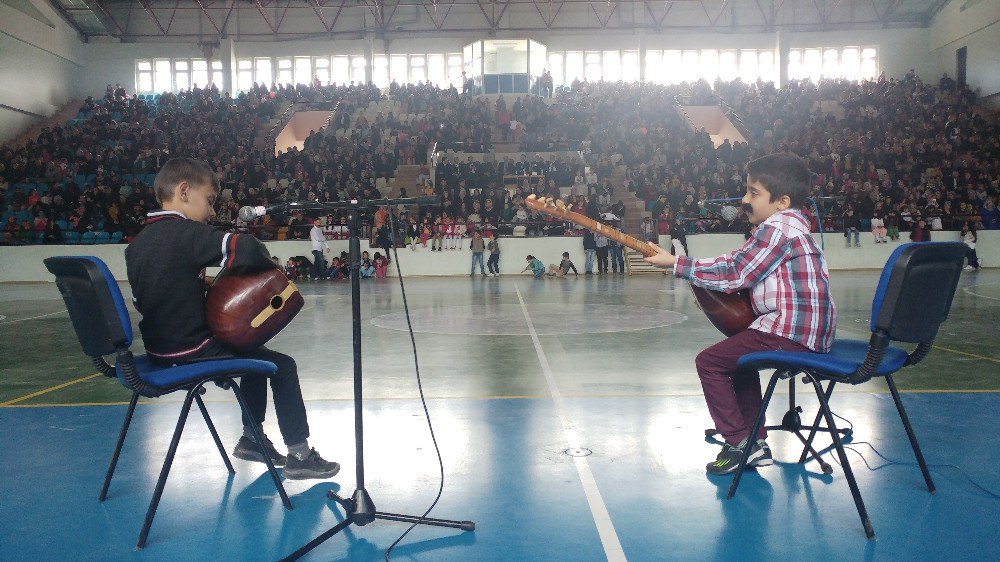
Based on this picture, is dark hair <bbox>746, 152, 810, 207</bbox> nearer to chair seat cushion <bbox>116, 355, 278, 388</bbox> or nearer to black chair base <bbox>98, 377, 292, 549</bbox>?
chair seat cushion <bbox>116, 355, 278, 388</bbox>

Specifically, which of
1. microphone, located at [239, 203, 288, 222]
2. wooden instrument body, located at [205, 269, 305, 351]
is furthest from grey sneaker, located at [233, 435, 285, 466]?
microphone, located at [239, 203, 288, 222]

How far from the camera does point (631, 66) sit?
3931 cm

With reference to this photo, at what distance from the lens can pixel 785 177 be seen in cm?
404

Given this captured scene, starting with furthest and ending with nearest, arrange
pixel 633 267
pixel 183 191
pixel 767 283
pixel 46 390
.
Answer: pixel 633 267, pixel 46 390, pixel 767 283, pixel 183 191

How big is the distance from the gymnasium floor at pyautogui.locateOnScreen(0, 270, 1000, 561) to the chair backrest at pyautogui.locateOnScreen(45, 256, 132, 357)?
2.59 feet

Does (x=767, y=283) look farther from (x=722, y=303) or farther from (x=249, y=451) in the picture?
(x=249, y=451)

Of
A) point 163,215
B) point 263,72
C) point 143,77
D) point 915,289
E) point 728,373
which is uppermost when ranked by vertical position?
point 263,72

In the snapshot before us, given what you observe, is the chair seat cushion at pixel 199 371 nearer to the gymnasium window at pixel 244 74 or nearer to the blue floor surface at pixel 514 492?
the blue floor surface at pixel 514 492

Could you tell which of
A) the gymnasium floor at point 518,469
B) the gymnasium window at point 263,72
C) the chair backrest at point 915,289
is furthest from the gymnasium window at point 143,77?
the chair backrest at point 915,289

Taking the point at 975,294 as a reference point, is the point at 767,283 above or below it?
above

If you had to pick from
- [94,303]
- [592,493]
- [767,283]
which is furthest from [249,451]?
[767,283]

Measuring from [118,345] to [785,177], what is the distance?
3252mm

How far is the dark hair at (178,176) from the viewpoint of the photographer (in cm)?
384

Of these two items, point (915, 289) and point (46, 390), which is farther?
point (46, 390)
